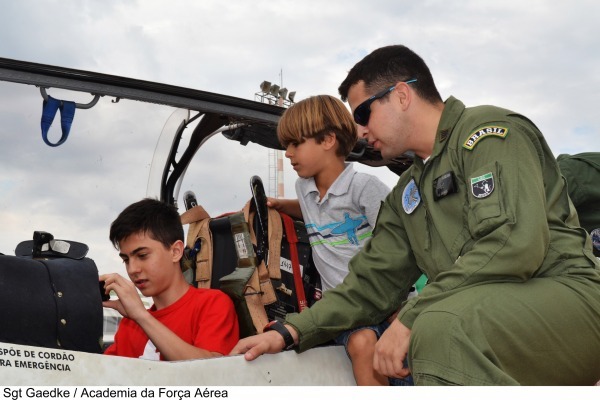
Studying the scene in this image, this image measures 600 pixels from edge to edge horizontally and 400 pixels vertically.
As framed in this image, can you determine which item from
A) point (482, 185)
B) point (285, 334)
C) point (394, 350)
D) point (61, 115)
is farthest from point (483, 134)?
point (61, 115)

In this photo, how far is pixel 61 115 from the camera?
2.32 meters

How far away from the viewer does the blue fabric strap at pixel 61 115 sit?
7.52ft

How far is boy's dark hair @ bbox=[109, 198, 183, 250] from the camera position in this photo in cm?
239

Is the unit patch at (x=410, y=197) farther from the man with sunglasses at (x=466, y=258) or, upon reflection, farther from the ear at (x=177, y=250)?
the ear at (x=177, y=250)

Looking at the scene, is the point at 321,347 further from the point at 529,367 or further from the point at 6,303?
the point at 6,303

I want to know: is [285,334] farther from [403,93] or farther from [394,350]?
[403,93]

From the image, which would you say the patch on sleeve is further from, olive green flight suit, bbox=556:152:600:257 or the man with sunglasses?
olive green flight suit, bbox=556:152:600:257

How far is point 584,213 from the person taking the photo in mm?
2668

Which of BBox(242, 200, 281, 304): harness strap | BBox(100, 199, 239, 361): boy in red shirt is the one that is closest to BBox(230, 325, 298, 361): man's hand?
BBox(100, 199, 239, 361): boy in red shirt

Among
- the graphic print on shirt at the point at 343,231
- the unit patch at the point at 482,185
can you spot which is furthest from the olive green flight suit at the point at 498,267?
the graphic print on shirt at the point at 343,231

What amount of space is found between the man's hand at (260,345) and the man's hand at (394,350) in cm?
33

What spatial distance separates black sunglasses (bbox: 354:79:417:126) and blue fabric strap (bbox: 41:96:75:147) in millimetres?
1016

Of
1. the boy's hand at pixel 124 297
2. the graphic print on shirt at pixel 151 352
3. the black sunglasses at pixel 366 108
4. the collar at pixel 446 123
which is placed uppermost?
the black sunglasses at pixel 366 108
